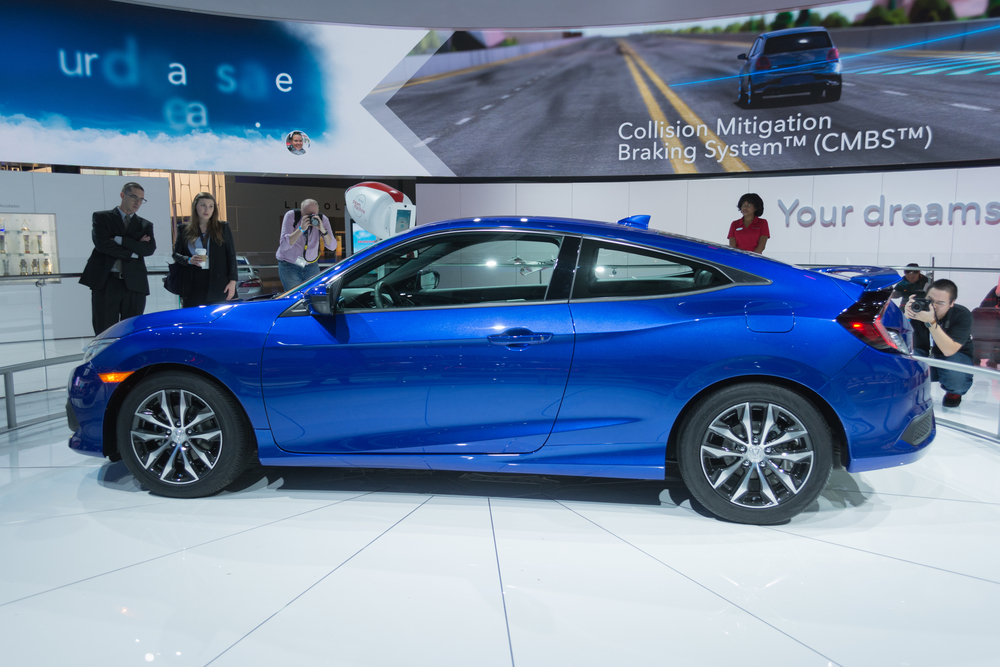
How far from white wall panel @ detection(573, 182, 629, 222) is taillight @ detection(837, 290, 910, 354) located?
27.0 ft

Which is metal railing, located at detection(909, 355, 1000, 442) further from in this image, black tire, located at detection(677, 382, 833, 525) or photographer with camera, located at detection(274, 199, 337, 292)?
photographer with camera, located at detection(274, 199, 337, 292)

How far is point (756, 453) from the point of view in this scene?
8.21ft

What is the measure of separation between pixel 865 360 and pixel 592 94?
9.15m

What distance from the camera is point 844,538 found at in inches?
98.0

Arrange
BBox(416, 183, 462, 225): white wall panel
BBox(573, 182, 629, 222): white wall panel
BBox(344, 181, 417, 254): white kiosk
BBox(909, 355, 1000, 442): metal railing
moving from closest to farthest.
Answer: BBox(909, 355, 1000, 442): metal railing
BBox(344, 181, 417, 254): white kiosk
BBox(573, 182, 629, 222): white wall panel
BBox(416, 183, 462, 225): white wall panel

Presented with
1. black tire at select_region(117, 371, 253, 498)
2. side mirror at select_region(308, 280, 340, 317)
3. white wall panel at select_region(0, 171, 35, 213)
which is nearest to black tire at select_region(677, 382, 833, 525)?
side mirror at select_region(308, 280, 340, 317)

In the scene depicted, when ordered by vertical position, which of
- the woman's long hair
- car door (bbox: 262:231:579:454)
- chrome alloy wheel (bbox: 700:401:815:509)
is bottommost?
chrome alloy wheel (bbox: 700:401:815:509)

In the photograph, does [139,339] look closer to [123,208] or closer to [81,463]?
[81,463]

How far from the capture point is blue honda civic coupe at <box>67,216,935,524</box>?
8.06 ft

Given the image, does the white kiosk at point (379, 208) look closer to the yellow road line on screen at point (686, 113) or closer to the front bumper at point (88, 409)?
the yellow road line on screen at point (686, 113)

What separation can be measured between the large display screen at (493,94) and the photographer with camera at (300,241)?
4.04 meters

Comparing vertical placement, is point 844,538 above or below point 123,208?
below

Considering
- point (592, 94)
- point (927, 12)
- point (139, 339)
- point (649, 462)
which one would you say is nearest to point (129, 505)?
point (139, 339)

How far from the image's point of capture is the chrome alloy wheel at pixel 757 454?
2488mm
